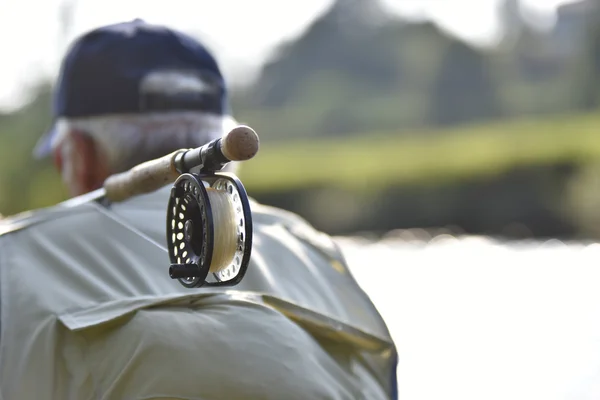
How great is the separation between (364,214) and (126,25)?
10271 mm

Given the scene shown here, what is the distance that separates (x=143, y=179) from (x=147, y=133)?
0.30 meters

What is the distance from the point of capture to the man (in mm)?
1283

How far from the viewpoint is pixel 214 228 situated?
1.10m

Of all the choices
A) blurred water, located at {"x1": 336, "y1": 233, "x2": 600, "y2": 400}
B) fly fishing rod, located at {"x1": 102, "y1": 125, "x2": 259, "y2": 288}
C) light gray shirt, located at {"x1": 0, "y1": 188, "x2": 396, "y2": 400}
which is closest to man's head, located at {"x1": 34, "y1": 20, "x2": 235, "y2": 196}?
light gray shirt, located at {"x1": 0, "y1": 188, "x2": 396, "y2": 400}

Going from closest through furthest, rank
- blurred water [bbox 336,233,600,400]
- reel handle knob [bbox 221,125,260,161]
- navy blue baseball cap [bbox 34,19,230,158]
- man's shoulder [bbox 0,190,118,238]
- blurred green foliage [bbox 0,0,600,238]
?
reel handle knob [bbox 221,125,260,161] → man's shoulder [bbox 0,190,118,238] → navy blue baseball cap [bbox 34,19,230,158] → blurred water [bbox 336,233,600,400] → blurred green foliage [bbox 0,0,600,238]

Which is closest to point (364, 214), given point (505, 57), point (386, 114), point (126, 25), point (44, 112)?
point (44, 112)

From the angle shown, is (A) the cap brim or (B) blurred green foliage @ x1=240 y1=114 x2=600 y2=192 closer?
(A) the cap brim

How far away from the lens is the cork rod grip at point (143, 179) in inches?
48.5

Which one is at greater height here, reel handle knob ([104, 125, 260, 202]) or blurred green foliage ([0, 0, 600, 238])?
reel handle knob ([104, 125, 260, 202])

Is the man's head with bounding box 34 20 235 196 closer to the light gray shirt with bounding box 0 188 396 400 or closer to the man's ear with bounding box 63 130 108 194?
the man's ear with bounding box 63 130 108 194

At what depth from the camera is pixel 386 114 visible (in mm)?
17109

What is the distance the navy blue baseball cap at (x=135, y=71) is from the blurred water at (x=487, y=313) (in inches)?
125

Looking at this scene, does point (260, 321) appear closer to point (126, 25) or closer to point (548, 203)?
point (126, 25)

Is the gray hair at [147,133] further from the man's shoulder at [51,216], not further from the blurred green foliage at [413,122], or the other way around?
the blurred green foliage at [413,122]
